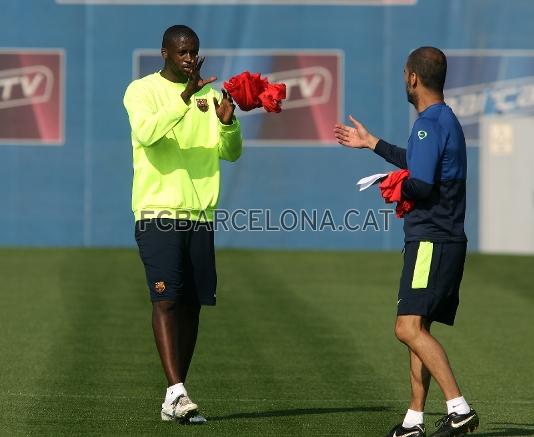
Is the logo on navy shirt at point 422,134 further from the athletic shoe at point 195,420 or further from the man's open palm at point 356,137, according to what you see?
the athletic shoe at point 195,420

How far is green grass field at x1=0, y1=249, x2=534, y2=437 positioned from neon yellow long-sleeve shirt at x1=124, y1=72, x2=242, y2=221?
117cm

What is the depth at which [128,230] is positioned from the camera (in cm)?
2073

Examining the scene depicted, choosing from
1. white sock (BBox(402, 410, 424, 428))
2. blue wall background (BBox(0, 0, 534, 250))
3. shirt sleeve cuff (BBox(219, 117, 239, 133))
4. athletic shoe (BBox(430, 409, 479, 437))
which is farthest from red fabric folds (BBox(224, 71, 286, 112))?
blue wall background (BBox(0, 0, 534, 250))

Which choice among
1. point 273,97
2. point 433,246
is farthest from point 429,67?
point 273,97

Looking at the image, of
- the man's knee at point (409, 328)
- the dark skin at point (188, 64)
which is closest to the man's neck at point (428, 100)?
the man's knee at point (409, 328)

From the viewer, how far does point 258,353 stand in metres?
10.7

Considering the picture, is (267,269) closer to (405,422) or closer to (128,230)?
(128,230)

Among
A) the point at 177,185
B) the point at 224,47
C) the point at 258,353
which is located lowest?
the point at 258,353

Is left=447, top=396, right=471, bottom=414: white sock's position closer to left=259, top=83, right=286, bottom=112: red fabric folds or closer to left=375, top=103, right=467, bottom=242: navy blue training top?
left=375, top=103, right=467, bottom=242: navy blue training top

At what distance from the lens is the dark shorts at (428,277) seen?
22.3 feet

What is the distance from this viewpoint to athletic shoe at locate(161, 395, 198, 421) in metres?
7.31

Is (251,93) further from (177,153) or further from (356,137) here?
(356,137)

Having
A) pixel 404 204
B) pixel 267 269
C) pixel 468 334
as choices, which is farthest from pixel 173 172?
pixel 267 269

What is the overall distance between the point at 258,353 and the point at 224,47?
10.6 meters
